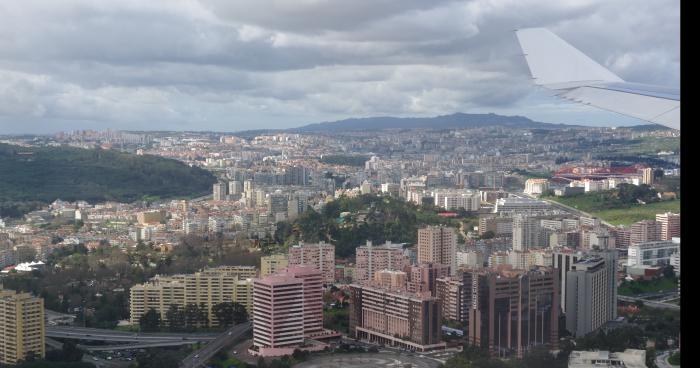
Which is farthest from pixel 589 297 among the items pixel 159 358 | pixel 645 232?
pixel 159 358

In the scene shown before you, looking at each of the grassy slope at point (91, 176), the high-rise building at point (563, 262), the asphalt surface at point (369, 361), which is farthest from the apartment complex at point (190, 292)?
the grassy slope at point (91, 176)

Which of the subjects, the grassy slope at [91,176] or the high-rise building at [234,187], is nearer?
the grassy slope at [91,176]

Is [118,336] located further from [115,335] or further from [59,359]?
[59,359]

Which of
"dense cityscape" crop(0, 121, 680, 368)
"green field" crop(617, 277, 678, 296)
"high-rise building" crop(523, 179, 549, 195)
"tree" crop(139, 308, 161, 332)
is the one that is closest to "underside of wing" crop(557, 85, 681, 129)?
Answer: "dense cityscape" crop(0, 121, 680, 368)

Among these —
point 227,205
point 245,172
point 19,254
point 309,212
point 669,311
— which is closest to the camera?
point 669,311

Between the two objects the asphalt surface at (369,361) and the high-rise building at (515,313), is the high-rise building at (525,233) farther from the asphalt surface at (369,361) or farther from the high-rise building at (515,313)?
the asphalt surface at (369,361)

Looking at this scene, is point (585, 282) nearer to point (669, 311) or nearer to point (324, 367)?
point (669, 311)

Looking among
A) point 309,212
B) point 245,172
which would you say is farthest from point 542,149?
point 245,172
